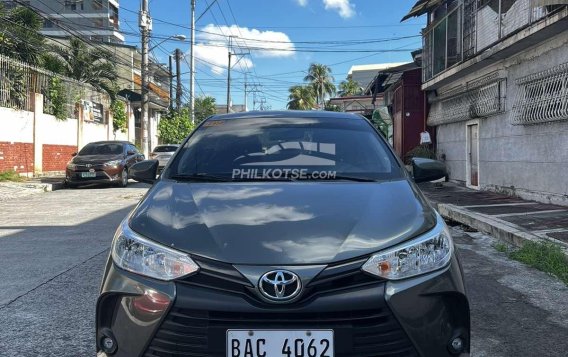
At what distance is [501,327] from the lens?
373 cm

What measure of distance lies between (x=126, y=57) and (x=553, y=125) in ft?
138

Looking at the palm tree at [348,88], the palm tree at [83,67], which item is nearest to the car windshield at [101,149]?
the palm tree at [83,67]

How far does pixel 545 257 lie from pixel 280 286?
4.48m

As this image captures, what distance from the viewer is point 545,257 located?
5559 millimetres

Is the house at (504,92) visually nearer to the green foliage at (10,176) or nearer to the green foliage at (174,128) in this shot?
the green foliage at (10,176)

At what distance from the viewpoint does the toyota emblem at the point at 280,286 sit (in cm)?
206

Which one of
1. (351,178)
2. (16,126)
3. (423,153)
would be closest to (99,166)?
(16,126)

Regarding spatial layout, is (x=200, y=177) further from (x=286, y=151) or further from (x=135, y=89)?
(x=135, y=89)

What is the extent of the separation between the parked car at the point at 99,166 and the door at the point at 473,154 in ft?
33.3

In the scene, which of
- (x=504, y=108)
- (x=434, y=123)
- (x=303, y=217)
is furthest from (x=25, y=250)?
(x=434, y=123)

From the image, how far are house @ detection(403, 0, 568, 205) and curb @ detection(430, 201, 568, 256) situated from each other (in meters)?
1.96

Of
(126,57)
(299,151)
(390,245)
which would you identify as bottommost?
(390,245)

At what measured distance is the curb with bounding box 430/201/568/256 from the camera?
6.30 meters

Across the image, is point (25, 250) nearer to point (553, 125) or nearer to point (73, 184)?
point (553, 125)
